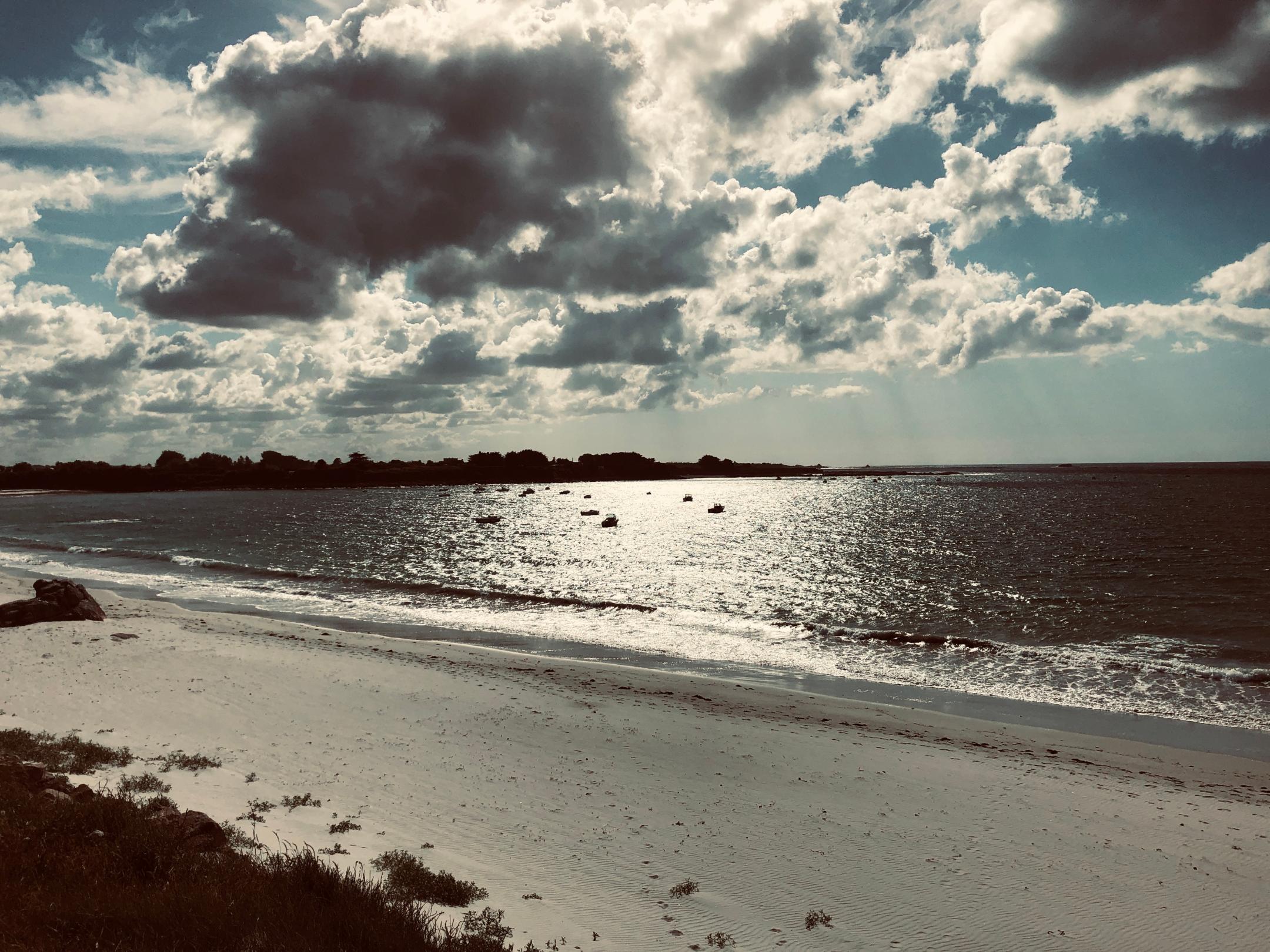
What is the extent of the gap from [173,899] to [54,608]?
28778 millimetres

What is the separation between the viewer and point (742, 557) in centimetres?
6762

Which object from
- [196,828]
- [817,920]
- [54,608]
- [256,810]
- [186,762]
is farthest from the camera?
[54,608]

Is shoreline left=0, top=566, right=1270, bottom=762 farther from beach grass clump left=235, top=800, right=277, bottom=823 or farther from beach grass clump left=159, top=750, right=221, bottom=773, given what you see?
beach grass clump left=235, top=800, right=277, bottom=823

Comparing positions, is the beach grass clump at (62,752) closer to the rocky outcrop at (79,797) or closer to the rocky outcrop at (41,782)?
the rocky outcrop at (79,797)

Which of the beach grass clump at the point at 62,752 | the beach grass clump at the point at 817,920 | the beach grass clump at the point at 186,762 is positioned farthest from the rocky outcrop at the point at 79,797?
the beach grass clump at the point at 817,920

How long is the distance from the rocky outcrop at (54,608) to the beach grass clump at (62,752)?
17.1 metres

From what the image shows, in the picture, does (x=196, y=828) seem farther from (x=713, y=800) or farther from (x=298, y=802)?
(x=713, y=800)

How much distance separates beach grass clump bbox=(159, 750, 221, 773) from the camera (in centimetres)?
1416

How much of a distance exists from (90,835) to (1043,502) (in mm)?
155970

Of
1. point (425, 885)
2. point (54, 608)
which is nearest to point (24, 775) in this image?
point (425, 885)

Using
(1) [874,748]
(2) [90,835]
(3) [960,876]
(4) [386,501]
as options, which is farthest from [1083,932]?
(4) [386,501]

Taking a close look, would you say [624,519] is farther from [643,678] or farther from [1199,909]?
[1199,909]

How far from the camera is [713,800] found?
1414 centimetres

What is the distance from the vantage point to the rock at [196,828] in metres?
9.42
